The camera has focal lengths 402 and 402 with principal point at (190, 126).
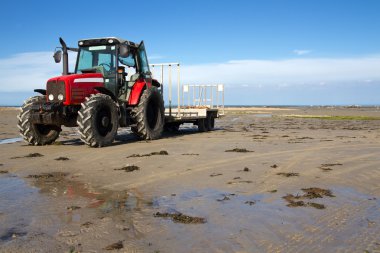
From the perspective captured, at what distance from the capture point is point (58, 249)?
3.26 metres

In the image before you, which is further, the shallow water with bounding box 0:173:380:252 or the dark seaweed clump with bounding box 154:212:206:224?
the dark seaweed clump with bounding box 154:212:206:224

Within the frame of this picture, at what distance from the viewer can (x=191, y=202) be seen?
4.82 m

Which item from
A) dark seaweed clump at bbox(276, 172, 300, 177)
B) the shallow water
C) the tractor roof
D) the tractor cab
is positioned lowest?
the shallow water

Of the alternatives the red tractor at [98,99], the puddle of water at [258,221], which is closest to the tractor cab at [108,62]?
the red tractor at [98,99]

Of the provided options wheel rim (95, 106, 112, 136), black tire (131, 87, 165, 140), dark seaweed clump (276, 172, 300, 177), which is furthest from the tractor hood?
dark seaweed clump (276, 172, 300, 177)

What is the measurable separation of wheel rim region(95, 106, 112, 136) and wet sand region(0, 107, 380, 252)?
1.64m

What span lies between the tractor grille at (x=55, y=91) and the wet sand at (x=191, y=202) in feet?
6.61

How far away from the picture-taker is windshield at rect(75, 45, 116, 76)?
11367mm

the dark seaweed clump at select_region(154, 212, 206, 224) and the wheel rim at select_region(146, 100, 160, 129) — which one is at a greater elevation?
the wheel rim at select_region(146, 100, 160, 129)

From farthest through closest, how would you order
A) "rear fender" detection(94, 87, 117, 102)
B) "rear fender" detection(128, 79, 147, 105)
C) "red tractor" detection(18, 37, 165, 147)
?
"rear fender" detection(128, 79, 147, 105), "rear fender" detection(94, 87, 117, 102), "red tractor" detection(18, 37, 165, 147)

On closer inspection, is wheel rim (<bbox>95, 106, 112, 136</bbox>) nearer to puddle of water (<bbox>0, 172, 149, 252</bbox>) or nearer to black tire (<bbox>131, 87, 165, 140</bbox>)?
black tire (<bbox>131, 87, 165, 140</bbox>)

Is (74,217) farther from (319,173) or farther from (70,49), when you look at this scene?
(70,49)

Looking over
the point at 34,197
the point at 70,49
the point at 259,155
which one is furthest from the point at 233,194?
the point at 70,49

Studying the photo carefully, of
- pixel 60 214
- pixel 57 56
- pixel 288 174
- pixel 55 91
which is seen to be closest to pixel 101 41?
pixel 57 56
